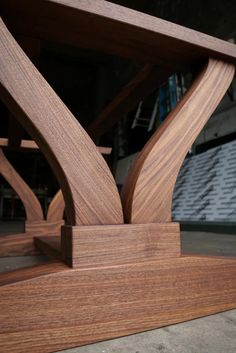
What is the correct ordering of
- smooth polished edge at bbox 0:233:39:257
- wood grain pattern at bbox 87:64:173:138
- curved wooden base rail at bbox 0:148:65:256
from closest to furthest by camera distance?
wood grain pattern at bbox 87:64:173:138 → smooth polished edge at bbox 0:233:39:257 → curved wooden base rail at bbox 0:148:65:256

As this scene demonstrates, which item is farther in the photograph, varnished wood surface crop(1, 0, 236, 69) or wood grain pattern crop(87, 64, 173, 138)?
wood grain pattern crop(87, 64, 173, 138)

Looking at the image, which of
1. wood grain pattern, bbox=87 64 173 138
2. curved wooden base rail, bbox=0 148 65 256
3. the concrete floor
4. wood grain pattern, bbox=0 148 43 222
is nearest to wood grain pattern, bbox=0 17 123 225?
the concrete floor

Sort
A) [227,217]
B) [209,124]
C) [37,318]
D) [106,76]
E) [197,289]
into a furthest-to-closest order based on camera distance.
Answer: [106,76] < [209,124] < [227,217] < [197,289] < [37,318]

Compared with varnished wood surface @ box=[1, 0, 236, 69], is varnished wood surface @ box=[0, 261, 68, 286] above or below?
below

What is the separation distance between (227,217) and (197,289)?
2.05 metres

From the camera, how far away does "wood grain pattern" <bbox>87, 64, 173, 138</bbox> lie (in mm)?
855

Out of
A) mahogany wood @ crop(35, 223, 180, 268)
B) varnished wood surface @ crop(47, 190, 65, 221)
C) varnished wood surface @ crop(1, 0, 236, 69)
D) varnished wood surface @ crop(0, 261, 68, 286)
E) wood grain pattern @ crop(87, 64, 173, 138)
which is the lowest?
→ varnished wood surface @ crop(0, 261, 68, 286)

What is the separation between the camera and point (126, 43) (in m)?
0.58

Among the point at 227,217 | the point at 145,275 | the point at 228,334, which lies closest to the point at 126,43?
the point at 145,275

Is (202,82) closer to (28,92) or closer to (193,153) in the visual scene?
(28,92)

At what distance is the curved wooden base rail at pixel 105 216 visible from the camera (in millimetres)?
404

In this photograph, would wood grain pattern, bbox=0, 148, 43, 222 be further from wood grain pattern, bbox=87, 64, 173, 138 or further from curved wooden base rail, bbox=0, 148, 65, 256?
wood grain pattern, bbox=87, 64, 173, 138

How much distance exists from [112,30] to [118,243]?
15.2 inches

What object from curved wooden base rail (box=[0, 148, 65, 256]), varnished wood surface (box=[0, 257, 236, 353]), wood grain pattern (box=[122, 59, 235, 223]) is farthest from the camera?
curved wooden base rail (box=[0, 148, 65, 256])
